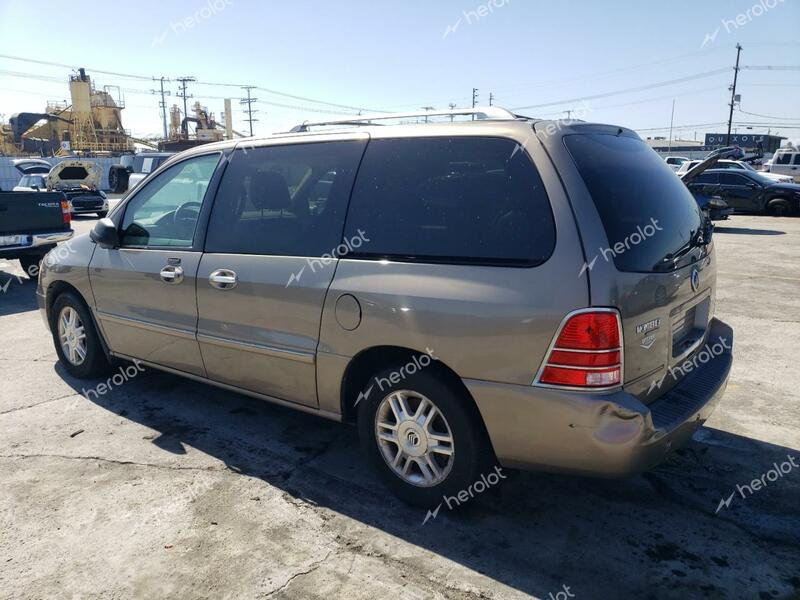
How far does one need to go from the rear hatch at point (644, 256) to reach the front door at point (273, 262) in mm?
1214

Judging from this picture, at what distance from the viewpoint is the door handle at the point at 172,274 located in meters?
→ 3.92

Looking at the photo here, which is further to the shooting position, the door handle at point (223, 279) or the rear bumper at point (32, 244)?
the rear bumper at point (32, 244)

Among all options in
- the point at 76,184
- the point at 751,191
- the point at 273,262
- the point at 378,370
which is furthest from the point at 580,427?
the point at 76,184

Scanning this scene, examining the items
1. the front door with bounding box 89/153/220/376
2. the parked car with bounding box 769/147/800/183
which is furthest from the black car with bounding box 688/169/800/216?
the front door with bounding box 89/153/220/376

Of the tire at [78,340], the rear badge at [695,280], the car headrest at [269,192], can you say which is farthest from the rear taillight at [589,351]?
the tire at [78,340]

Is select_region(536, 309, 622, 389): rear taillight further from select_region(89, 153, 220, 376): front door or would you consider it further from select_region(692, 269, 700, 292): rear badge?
select_region(89, 153, 220, 376): front door

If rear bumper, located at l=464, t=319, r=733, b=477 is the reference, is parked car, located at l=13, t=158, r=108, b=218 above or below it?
above

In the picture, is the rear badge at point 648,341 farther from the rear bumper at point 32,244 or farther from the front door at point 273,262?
the rear bumper at point 32,244

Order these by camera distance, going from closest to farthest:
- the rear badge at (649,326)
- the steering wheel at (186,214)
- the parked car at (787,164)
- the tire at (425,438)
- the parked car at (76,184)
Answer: the rear badge at (649,326) → the tire at (425,438) → the steering wheel at (186,214) → the parked car at (76,184) → the parked car at (787,164)

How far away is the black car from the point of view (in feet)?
62.2

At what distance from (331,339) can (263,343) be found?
0.54 meters

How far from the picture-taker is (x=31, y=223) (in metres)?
9.38

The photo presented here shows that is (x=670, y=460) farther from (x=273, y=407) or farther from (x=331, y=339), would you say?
(x=273, y=407)

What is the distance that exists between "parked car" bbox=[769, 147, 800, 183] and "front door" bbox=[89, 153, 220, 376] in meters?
30.9
